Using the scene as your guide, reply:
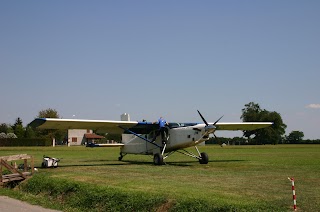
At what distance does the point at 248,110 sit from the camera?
14350 centimetres

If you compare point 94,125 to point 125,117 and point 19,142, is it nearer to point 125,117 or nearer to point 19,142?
point 125,117

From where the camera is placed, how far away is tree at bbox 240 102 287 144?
12531 centimetres

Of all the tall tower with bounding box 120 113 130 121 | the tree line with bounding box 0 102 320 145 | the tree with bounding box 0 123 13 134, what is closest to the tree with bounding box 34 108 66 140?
the tree line with bounding box 0 102 320 145

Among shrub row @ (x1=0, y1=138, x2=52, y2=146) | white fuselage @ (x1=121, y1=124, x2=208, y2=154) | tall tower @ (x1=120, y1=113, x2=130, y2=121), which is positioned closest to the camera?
white fuselage @ (x1=121, y1=124, x2=208, y2=154)

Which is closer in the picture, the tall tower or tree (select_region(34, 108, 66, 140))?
the tall tower

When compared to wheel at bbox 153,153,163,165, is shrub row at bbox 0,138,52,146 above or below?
above

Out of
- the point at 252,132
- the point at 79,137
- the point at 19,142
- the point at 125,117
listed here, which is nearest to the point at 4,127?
the point at 79,137

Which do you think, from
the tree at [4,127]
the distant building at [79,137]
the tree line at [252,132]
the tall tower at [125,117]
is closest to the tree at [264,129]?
the tree line at [252,132]

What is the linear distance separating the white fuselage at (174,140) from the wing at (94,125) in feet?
2.31

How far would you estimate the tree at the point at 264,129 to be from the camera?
125 metres

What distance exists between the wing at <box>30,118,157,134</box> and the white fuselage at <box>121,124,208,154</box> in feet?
2.31

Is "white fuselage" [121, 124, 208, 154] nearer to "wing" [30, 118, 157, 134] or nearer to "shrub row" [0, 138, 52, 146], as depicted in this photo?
"wing" [30, 118, 157, 134]

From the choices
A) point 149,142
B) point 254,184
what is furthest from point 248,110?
point 254,184

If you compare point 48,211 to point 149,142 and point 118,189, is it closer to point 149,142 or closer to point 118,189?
point 118,189
